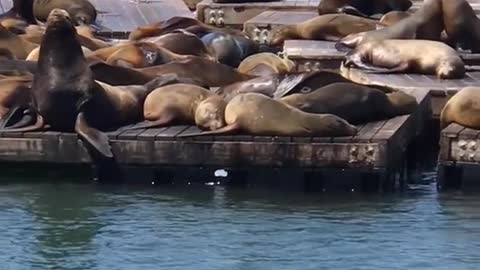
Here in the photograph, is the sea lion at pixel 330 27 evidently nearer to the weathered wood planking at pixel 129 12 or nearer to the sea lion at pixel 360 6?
the sea lion at pixel 360 6

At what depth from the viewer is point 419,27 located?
46.9 feet

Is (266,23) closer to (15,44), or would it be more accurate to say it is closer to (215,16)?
(215,16)

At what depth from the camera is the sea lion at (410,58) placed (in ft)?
43.1

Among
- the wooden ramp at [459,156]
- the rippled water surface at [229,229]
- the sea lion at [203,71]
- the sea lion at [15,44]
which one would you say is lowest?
the rippled water surface at [229,229]

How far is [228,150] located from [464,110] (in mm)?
1630

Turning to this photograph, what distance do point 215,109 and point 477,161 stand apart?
1.75 m

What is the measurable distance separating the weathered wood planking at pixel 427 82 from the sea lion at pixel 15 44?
266 cm

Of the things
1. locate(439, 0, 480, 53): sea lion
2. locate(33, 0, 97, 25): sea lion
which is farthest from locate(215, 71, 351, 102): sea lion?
locate(33, 0, 97, 25): sea lion

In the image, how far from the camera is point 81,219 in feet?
34.8

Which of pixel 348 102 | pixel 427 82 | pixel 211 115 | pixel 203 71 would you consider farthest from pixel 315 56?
pixel 211 115

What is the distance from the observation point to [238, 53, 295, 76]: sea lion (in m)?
13.4

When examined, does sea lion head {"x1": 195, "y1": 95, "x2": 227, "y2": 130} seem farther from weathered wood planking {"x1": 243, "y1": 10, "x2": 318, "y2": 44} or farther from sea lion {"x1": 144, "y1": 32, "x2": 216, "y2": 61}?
weathered wood planking {"x1": 243, "y1": 10, "x2": 318, "y2": 44}

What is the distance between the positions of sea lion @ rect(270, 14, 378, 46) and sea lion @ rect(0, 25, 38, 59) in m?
2.80

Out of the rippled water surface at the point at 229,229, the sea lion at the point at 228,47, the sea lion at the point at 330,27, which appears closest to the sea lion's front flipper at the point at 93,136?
the rippled water surface at the point at 229,229
